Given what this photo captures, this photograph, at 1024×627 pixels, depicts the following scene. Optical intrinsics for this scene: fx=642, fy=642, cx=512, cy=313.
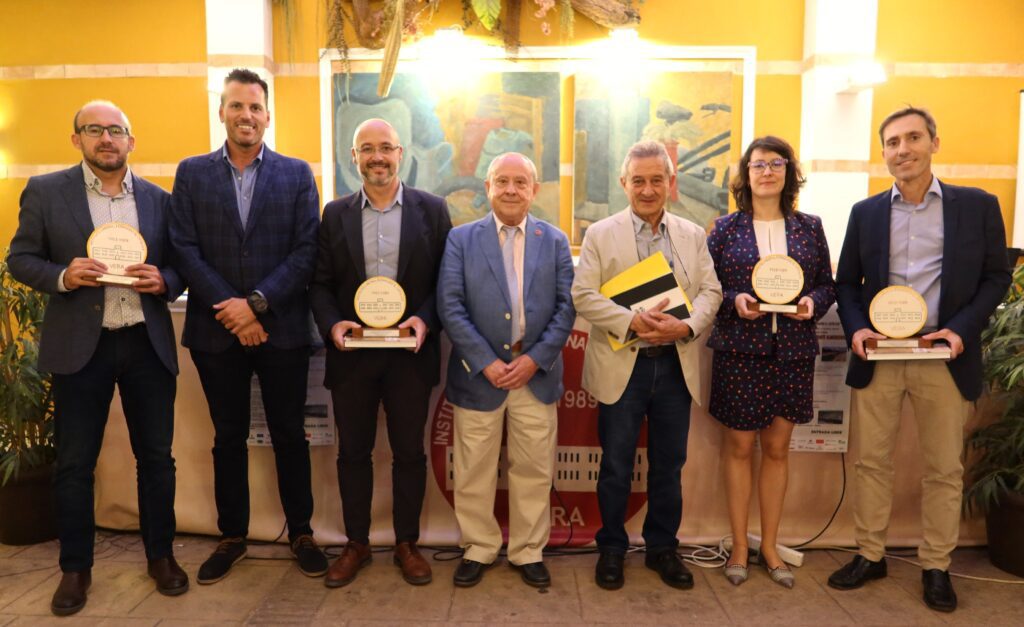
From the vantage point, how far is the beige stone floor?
2.31 metres

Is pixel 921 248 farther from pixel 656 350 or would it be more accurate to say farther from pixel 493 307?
pixel 493 307

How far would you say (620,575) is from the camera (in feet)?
8.32

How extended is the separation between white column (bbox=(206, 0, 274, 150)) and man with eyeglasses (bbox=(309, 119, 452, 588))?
10.4 feet

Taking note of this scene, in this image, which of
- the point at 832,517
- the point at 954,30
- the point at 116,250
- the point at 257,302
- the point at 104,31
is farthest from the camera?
the point at 104,31

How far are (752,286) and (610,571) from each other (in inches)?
48.7

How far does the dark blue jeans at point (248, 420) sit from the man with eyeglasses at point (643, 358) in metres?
1.18

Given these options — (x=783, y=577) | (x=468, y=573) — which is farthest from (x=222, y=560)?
(x=783, y=577)

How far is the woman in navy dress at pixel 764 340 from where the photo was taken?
244cm

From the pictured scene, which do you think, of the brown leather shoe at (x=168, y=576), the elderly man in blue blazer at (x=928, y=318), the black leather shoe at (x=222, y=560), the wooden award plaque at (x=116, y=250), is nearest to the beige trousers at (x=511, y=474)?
the black leather shoe at (x=222, y=560)

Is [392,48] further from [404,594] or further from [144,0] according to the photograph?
[404,594]

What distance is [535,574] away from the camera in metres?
2.53

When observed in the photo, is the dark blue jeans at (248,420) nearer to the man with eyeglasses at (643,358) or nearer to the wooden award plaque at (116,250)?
the wooden award plaque at (116,250)

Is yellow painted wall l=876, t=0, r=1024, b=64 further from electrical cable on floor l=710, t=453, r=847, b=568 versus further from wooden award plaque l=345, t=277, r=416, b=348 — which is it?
wooden award plaque l=345, t=277, r=416, b=348

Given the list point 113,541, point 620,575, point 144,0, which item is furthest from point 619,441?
point 144,0
